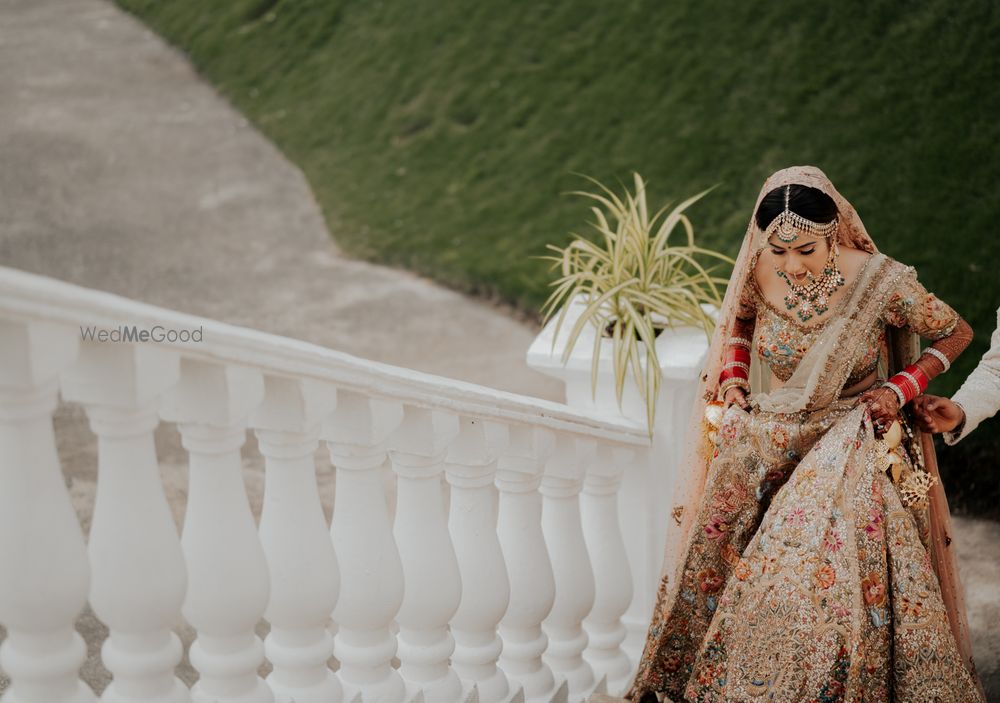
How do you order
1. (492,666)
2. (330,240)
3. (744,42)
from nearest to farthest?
1. (492,666)
2. (744,42)
3. (330,240)

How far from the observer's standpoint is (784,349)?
2994 millimetres

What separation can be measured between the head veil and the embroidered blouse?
0.15 feet

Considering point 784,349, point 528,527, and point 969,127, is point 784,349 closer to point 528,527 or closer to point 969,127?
point 528,527

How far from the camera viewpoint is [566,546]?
9.50 ft

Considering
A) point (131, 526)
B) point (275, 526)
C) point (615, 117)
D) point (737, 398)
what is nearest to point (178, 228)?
point (615, 117)

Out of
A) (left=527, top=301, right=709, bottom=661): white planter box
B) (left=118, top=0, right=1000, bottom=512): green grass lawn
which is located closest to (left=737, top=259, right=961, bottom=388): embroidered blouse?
(left=527, top=301, right=709, bottom=661): white planter box

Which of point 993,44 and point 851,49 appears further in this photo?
point 851,49

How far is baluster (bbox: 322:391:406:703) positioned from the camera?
6.81 feet

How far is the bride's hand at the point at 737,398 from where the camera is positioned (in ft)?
10.00

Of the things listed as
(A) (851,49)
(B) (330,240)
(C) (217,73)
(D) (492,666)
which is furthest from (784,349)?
(C) (217,73)

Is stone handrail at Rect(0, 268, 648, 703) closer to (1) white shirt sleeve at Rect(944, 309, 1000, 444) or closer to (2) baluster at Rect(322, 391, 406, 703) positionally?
(2) baluster at Rect(322, 391, 406, 703)

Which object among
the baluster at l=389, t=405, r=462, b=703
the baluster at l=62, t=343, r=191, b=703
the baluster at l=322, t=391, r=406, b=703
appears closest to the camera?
the baluster at l=62, t=343, r=191, b=703

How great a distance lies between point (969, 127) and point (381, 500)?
6.38 metres

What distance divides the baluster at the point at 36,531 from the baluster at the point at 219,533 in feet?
0.73
